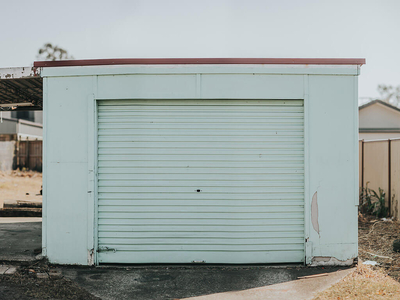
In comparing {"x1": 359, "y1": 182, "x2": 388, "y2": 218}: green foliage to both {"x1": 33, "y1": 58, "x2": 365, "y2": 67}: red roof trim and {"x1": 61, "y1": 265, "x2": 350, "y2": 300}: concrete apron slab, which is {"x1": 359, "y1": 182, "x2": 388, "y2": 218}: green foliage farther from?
{"x1": 33, "y1": 58, "x2": 365, "y2": 67}: red roof trim

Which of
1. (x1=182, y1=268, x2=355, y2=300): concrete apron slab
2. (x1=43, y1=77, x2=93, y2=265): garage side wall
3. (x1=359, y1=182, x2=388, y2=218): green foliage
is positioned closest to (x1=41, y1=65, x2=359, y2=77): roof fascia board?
(x1=43, y1=77, x2=93, y2=265): garage side wall

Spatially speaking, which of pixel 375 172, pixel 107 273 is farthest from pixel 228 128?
pixel 375 172

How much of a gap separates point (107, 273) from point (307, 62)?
4695 mm

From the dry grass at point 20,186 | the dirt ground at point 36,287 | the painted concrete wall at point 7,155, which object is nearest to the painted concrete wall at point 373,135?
the dry grass at point 20,186

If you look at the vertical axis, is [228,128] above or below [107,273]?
above

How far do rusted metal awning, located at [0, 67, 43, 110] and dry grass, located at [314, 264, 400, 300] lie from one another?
563 cm

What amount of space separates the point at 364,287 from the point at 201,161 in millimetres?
3010

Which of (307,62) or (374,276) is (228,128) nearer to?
(307,62)

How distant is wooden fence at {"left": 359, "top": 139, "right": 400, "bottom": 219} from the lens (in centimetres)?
884

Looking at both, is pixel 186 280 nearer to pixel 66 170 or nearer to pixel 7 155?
pixel 66 170

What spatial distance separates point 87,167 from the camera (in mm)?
5414

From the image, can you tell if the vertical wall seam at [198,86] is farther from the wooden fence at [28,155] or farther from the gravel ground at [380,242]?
the wooden fence at [28,155]

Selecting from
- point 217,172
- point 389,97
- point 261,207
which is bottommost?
point 261,207

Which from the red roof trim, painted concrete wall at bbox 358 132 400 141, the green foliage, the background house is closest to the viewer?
the red roof trim
